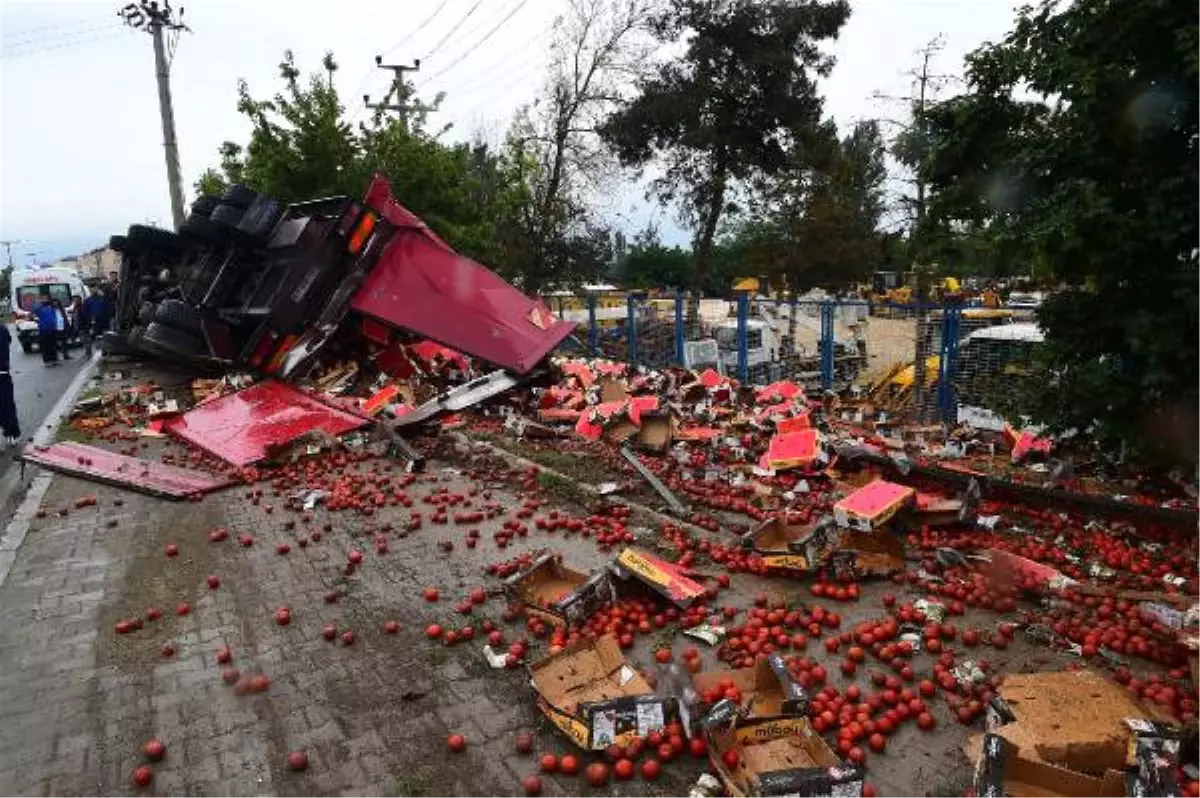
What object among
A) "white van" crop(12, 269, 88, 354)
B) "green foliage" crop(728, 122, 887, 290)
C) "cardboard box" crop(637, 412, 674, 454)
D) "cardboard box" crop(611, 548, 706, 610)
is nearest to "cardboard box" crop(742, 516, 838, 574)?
"cardboard box" crop(611, 548, 706, 610)

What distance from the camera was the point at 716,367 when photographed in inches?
632

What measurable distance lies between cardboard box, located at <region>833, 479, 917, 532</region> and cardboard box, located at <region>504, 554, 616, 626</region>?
1872 millimetres

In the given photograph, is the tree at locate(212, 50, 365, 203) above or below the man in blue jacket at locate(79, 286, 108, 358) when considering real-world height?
above

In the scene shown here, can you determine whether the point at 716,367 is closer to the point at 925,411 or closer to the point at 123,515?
the point at 925,411

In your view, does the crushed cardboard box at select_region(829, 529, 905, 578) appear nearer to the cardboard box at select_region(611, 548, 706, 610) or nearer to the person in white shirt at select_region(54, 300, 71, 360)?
the cardboard box at select_region(611, 548, 706, 610)

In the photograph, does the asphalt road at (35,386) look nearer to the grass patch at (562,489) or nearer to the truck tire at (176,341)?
the truck tire at (176,341)

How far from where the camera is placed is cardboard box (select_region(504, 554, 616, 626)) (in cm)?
488

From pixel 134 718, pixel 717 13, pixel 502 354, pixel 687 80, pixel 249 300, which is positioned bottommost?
pixel 134 718

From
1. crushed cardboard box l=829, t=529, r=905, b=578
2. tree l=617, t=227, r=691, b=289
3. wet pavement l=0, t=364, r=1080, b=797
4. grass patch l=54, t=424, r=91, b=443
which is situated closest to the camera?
wet pavement l=0, t=364, r=1080, b=797

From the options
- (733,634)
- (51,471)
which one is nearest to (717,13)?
(51,471)

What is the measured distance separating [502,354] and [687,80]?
618 inches

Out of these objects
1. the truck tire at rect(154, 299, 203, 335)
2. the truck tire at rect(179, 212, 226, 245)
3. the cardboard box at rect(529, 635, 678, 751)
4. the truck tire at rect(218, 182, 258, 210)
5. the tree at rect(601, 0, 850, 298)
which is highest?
the tree at rect(601, 0, 850, 298)

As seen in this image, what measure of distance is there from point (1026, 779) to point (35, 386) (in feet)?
64.8

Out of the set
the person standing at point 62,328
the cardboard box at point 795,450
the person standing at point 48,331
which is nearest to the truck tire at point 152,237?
the person standing at point 48,331
